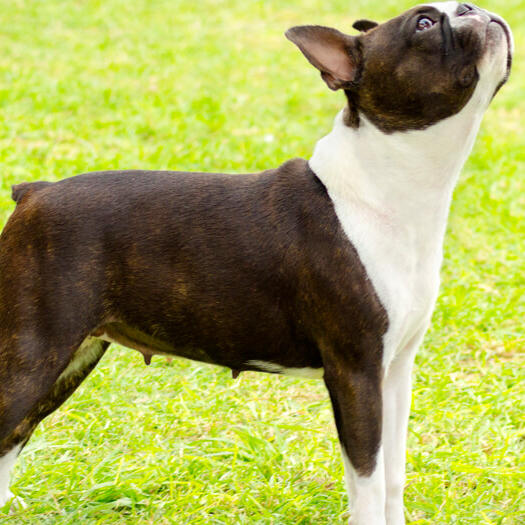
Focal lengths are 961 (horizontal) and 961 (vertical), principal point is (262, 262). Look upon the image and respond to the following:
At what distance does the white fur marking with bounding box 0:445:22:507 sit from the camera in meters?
3.71

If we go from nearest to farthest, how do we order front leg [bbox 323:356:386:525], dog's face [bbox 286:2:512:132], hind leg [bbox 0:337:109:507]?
dog's face [bbox 286:2:512:132] < front leg [bbox 323:356:386:525] < hind leg [bbox 0:337:109:507]

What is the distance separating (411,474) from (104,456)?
4.58ft

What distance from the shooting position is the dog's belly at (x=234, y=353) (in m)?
3.55

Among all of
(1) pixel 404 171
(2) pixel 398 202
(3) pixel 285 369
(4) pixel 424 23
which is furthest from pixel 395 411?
(4) pixel 424 23

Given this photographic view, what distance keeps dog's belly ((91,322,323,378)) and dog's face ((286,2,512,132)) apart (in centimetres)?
89

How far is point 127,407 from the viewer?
485cm

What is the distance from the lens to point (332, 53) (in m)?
3.38

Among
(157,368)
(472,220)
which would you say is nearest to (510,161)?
(472,220)

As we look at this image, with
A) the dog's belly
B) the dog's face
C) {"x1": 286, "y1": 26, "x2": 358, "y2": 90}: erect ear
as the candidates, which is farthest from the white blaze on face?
the dog's belly

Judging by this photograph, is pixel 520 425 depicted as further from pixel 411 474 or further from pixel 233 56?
pixel 233 56

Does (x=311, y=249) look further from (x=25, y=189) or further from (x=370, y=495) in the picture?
(x=25, y=189)

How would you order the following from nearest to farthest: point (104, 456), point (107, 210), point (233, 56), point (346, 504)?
point (107, 210), point (346, 504), point (104, 456), point (233, 56)

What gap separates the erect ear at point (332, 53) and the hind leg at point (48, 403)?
1373 mm

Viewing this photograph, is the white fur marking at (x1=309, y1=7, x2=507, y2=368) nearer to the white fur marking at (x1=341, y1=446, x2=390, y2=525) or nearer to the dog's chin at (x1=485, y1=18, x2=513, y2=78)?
the dog's chin at (x1=485, y1=18, x2=513, y2=78)
